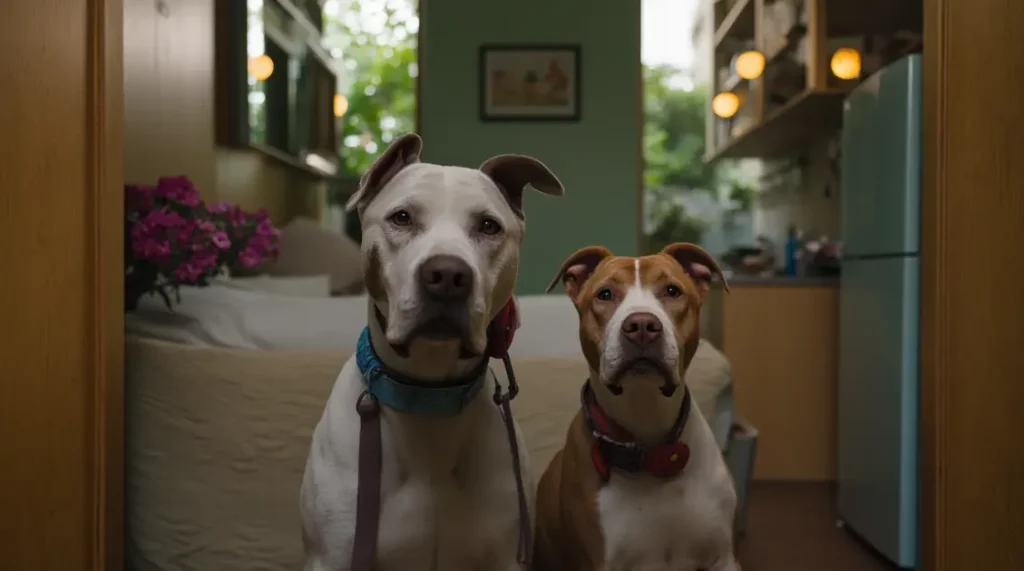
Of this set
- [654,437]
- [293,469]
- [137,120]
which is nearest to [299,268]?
[137,120]

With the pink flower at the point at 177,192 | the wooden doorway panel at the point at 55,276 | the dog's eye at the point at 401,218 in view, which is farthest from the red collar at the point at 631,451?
the pink flower at the point at 177,192

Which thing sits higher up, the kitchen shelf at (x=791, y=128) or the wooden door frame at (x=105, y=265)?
the kitchen shelf at (x=791, y=128)

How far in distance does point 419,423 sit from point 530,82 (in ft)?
11.5

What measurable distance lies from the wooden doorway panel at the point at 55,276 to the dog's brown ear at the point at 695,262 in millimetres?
1153

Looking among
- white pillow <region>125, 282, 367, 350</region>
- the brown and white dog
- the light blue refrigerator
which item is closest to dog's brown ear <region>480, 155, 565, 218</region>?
the brown and white dog

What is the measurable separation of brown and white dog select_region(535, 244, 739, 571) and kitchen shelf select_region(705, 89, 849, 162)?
2303mm

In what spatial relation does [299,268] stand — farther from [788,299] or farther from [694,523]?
[694,523]

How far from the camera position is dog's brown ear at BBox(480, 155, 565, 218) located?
1.39 metres

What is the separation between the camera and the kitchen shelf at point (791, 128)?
3.68m

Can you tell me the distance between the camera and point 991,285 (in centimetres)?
174

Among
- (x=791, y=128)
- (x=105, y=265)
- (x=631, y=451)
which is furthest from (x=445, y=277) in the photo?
(x=791, y=128)

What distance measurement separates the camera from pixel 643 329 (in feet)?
4.74

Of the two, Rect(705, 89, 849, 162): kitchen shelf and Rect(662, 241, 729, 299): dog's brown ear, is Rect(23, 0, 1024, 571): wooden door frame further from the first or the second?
Rect(705, 89, 849, 162): kitchen shelf

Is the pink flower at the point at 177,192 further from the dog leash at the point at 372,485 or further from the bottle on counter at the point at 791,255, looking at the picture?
the bottle on counter at the point at 791,255
